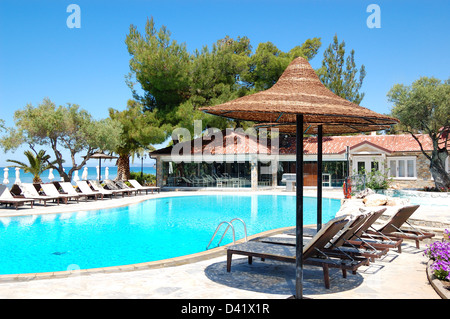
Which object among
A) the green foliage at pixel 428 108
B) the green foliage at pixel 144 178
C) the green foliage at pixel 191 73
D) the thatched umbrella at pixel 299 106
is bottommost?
the green foliage at pixel 144 178

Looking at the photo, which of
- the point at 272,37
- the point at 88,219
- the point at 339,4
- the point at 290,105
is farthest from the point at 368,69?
the point at 290,105

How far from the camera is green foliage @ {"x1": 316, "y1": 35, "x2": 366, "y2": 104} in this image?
40062 millimetres

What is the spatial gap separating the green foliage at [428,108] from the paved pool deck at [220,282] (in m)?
15.0

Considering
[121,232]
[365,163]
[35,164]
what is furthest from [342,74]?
[121,232]

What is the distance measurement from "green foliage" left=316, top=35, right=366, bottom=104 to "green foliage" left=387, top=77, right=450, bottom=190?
19.4m

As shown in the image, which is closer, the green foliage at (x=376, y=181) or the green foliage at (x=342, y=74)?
the green foliage at (x=376, y=181)

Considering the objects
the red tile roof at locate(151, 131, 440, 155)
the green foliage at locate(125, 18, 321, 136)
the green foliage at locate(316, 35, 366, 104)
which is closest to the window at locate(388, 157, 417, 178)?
the red tile roof at locate(151, 131, 440, 155)

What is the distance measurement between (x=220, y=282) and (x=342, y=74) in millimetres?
39225

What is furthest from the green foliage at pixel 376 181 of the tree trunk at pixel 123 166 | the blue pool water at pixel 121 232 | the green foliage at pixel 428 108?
the tree trunk at pixel 123 166

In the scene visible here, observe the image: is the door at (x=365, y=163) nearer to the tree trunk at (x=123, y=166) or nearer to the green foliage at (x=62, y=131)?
the green foliage at (x=62, y=131)

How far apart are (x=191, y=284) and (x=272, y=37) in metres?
31.7

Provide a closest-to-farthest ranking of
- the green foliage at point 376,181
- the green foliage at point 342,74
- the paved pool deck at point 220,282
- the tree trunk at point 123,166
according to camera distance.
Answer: the paved pool deck at point 220,282, the green foliage at point 376,181, the tree trunk at point 123,166, the green foliage at point 342,74

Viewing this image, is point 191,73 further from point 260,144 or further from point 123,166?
point 123,166

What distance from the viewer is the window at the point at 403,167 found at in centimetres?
2652
